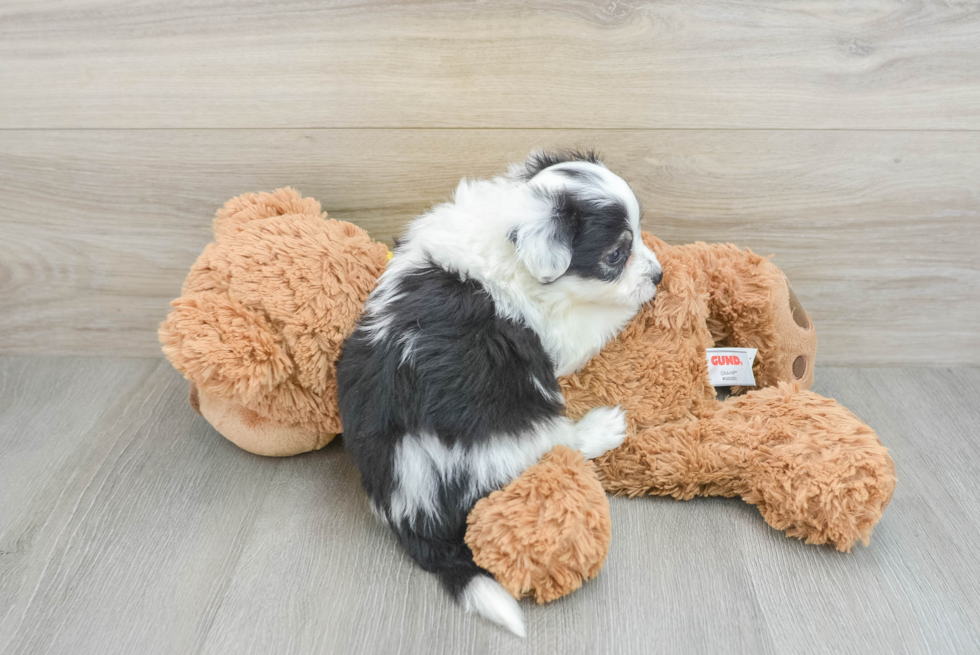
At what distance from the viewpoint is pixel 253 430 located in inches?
57.8

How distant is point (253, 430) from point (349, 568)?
0.40 meters

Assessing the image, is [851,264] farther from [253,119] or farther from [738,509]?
[253,119]

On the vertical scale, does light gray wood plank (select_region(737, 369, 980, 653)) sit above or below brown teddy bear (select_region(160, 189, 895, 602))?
below

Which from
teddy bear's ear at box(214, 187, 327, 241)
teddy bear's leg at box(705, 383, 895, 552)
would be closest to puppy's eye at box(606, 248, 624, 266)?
teddy bear's leg at box(705, 383, 895, 552)

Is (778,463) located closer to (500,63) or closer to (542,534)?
(542,534)

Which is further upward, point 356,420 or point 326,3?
point 326,3

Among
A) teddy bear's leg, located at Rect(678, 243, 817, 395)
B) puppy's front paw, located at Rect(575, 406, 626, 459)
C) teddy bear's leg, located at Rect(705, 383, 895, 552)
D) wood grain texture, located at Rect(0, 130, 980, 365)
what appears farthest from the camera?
wood grain texture, located at Rect(0, 130, 980, 365)

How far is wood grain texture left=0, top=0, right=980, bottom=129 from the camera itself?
4.74ft

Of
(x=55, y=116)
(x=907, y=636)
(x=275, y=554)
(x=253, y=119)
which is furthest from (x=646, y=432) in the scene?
(x=55, y=116)

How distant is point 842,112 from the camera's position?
59.8 inches

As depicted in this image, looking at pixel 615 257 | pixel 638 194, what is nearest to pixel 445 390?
pixel 615 257

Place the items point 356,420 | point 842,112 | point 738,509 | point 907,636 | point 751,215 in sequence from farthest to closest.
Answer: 1. point 751,215
2. point 842,112
3. point 738,509
4. point 356,420
5. point 907,636

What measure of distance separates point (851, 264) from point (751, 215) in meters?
0.30

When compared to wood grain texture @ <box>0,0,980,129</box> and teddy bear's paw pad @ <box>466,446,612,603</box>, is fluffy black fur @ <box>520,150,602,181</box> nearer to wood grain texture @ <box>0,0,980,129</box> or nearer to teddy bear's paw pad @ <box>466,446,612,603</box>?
wood grain texture @ <box>0,0,980,129</box>
